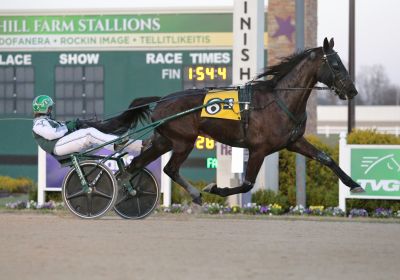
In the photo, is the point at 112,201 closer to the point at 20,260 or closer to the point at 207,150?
the point at 20,260

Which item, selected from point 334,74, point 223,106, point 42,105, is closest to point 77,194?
point 42,105

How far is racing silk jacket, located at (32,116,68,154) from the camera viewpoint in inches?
411

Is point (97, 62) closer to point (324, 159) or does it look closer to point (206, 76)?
point (206, 76)

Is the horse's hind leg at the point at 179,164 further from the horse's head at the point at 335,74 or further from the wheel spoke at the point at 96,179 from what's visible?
the horse's head at the point at 335,74

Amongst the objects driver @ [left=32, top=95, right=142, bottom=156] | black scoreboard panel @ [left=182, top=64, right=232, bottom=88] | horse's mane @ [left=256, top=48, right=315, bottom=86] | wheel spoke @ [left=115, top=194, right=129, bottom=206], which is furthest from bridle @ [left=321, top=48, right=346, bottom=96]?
black scoreboard panel @ [left=182, top=64, right=232, bottom=88]

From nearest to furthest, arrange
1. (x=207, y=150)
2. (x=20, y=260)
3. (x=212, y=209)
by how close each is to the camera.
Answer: (x=20, y=260) → (x=212, y=209) → (x=207, y=150)

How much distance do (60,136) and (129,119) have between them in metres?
1.04

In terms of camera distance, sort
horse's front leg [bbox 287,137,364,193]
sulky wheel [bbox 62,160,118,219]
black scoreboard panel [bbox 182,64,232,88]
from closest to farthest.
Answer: horse's front leg [bbox 287,137,364,193] → sulky wheel [bbox 62,160,118,219] → black scoreboard panel [bbox 182,64,232,88]

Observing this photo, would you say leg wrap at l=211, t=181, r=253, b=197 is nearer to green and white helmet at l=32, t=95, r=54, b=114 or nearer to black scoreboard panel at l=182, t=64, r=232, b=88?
green and white helmet at l=32, t=95, r=54, b=114

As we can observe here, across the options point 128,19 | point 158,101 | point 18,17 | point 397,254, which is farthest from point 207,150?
point 397,254

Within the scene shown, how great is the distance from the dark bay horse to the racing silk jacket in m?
0.89

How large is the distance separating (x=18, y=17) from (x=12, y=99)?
5.62 feet

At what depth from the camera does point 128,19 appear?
18781 millimetres

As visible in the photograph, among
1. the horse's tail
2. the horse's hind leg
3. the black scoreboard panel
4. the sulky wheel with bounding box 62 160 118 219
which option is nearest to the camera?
the sulky wheel with bounding box 62 160 118 219
